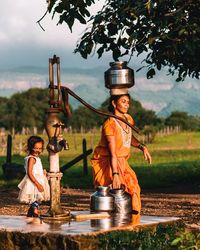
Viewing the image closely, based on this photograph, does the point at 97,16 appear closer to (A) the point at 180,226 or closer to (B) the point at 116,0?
(B) the point at 116,0

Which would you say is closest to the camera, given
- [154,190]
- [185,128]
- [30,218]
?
[30,218]

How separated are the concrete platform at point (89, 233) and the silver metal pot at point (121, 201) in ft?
0.70

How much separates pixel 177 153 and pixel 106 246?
121ft

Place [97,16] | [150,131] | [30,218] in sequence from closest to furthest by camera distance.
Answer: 1. [30,218]
2. [97,16]
3. [150,131]

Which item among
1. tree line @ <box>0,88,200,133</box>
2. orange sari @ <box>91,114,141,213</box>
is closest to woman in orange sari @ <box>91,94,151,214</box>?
orange sari @ <box>91,114,141,213</box>

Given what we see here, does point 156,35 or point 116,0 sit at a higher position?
point 116,0

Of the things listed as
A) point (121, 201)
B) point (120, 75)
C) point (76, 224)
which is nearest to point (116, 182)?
point (121, 201)

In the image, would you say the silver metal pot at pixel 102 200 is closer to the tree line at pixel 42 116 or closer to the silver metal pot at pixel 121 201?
the silver metal pot at pixel 121 201

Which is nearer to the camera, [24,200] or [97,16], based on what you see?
[24,200]

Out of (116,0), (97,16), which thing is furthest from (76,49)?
(116,0)

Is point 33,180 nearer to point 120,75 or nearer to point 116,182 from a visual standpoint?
point 116,182

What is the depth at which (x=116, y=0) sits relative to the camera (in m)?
18.0

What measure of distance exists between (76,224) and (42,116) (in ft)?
337

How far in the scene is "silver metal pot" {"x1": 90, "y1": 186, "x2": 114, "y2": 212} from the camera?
8.30 meters
